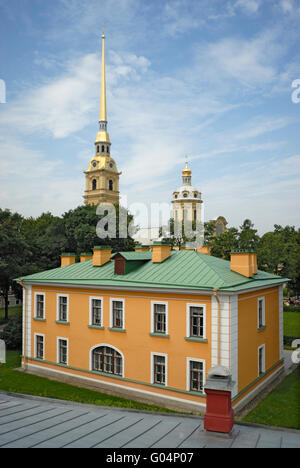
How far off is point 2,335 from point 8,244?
11.4 meters

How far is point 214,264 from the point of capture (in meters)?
20.9

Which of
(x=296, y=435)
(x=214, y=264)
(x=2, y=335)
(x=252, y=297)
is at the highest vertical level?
(x=214, y=264)

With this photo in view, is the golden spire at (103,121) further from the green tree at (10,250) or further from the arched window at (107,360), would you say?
the arched window at (107,360)

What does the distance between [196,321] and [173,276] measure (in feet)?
8.84

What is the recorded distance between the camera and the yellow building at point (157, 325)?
1775 centimetres

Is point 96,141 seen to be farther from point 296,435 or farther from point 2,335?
point 296,435

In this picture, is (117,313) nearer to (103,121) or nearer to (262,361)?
(262,361)

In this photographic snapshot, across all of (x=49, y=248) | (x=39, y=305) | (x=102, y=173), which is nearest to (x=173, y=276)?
(x=39, y=305)

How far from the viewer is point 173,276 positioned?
19.7 m

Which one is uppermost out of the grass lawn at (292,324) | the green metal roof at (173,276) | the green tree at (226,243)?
the green tree at (226,243)

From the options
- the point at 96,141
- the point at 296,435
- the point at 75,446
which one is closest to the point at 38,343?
the point at 75,446

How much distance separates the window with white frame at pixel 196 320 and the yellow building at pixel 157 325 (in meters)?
0.05

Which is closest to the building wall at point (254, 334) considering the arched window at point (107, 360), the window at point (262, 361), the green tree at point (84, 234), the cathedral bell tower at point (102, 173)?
the window at point (262, 361)

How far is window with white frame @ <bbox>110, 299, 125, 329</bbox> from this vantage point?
2069 centimetres
